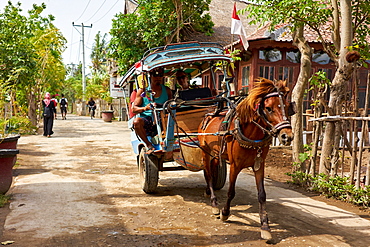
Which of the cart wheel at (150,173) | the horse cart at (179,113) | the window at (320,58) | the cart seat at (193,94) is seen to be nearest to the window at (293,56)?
the window at (320,58)

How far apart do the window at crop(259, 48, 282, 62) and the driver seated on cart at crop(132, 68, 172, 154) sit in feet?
26.4

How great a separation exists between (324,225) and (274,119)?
1.89 metres

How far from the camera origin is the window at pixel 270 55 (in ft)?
46.0

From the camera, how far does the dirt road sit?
178 inches

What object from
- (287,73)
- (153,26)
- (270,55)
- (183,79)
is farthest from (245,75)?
(183,79)

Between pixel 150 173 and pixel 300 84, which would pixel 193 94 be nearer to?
pixel 150 173

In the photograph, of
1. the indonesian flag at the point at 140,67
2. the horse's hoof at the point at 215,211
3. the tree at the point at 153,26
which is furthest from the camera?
the tree at the point at 153,26

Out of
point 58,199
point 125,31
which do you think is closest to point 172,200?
point 58,199

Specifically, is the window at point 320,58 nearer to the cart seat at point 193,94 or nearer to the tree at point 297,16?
the tree at point 297,16

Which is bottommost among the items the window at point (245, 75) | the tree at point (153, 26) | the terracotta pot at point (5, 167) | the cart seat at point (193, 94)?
the terracotta pot at point (5, 167)

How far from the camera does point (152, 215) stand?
5.50m

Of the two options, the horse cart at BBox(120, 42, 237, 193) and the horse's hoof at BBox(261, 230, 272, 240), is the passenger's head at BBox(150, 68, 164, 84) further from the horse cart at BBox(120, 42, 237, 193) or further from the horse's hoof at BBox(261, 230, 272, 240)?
the horse's hoof at BBox(261, 230, 272, 240)

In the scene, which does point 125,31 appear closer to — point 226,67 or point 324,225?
point 226,67

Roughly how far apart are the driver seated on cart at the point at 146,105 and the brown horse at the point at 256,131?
4.76ft
